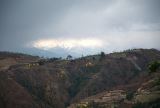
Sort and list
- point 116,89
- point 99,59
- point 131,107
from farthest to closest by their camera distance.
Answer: point 99,59 < point 116,89 < point 131,107

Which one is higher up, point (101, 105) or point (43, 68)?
point (43, 68)

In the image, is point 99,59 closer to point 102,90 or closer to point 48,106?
point 102,90

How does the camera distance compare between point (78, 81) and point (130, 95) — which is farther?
point (78, 81)

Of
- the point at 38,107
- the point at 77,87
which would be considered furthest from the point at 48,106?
the point at 77,87

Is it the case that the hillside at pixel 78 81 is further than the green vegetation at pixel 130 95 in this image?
Yes

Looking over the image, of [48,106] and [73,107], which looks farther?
[48,106]

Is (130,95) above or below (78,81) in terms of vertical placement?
below

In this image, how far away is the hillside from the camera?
393 ft

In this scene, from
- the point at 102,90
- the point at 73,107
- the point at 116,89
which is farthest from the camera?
the point at 102,90

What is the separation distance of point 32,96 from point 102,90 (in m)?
34.9

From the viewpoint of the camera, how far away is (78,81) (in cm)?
15638

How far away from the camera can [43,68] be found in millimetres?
151375

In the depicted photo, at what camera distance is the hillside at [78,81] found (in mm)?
119938

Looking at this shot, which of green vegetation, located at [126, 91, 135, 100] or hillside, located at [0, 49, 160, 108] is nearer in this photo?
green vegetation, located at [126, 91, 135, 100]
